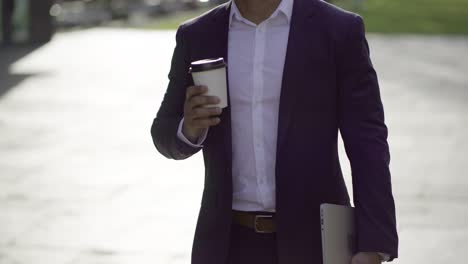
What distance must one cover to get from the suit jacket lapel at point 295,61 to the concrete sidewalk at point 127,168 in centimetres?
367

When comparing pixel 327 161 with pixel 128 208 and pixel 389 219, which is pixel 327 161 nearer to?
pixel 389 219

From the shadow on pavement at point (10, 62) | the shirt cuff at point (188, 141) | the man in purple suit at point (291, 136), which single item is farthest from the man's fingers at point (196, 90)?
the shadow on pavement at point (10, 62)

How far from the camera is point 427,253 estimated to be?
6645 millimetres

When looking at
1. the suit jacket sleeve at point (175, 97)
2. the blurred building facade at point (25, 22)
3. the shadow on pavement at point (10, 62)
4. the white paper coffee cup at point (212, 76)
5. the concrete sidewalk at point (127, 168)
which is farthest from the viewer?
the blurred building facade at point (25, 22)

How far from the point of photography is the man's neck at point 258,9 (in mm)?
3051

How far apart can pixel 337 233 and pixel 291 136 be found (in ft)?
0.98

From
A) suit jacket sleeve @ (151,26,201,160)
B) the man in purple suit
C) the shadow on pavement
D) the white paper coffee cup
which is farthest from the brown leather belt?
the shadow on pavement

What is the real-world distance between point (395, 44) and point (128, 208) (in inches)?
563

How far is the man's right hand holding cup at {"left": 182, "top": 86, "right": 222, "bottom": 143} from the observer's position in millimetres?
2820

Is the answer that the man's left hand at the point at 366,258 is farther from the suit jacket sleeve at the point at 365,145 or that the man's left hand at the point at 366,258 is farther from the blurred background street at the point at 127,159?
the blurred background street at the point at 127,159

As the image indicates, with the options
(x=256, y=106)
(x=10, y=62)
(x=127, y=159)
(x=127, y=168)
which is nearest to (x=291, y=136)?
(x=256, y=106)

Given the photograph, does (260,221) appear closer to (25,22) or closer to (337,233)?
(337,233)

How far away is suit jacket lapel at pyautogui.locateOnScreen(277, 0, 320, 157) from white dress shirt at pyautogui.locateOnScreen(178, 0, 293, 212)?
0.11ft

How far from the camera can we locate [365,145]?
119 inches
